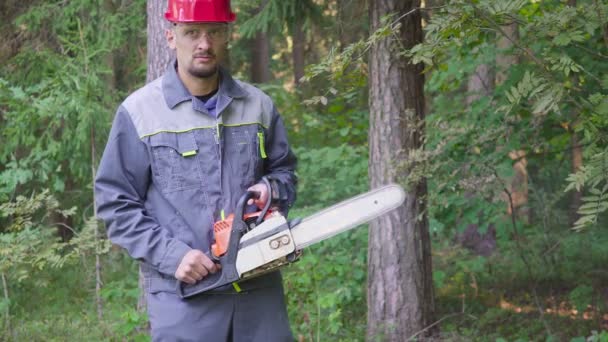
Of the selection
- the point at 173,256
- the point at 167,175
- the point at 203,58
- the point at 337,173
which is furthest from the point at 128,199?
the point at 337,173

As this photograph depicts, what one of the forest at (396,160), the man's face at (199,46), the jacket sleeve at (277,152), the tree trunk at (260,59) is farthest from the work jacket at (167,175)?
the tree trunk at (260,59)

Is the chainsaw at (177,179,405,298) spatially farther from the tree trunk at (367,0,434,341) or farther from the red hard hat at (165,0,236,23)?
the tree trunk at (367,0,434,341)

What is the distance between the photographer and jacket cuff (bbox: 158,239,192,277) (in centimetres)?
298

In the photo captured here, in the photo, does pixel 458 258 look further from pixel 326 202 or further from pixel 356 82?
pixel 356 82

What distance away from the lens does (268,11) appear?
657 centimetres

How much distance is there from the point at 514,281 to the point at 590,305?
1145mm

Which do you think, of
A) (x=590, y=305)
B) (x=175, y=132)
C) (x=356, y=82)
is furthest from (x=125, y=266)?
(x=175, y=132)

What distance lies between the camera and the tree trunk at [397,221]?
5.44 meters

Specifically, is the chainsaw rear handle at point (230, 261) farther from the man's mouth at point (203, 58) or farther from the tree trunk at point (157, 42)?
the tree trunk at point (157, 42)

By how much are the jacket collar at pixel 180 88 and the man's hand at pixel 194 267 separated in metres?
0.65

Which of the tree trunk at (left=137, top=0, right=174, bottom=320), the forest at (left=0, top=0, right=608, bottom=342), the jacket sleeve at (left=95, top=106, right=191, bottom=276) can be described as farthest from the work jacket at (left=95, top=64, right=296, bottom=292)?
the tree trunk at (left=137, top=0, right=174, bottom=320)

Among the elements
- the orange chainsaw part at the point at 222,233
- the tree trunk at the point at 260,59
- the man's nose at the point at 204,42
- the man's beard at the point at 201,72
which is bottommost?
the orange chainsaw part at the point at 222,233

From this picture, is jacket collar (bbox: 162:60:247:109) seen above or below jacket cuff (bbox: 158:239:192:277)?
above

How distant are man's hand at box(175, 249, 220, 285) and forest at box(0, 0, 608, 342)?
44.9 inches
